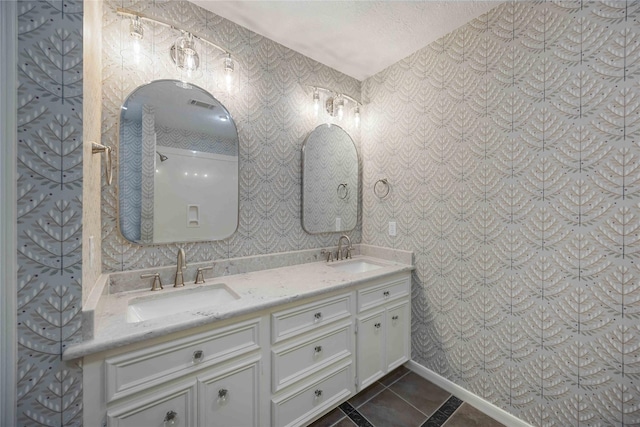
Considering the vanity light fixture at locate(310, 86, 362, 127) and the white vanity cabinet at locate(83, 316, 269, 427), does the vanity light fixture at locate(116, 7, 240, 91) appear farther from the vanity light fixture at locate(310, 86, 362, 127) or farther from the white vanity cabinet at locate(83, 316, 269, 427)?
the white vanity cabinet at locate(83, 316, 269, 427)

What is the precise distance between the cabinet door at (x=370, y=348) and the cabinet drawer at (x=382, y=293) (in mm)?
76

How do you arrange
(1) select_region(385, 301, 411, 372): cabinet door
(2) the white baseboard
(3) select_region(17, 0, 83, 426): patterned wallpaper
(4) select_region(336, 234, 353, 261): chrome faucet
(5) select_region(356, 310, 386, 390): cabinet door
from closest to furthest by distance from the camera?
(3) select_region(17, 0, 83, 426): patterned wallpaper → (2) the white baseboard → (5) select_region(356, 310, 386, 390): cabinet door → (1) select_region(385, 301, 411, 372): cabinet door → (4) select_region(336, 234, 353, 261): chrome faucet

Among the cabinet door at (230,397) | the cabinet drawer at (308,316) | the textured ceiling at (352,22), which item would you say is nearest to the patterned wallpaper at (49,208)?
the cabinet door at (230,397)

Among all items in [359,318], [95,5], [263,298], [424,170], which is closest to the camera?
[95,5]

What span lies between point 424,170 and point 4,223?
216 cm

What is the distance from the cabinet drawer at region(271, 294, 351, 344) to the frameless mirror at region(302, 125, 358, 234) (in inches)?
28.3

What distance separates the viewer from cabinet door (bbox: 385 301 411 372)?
187 cm

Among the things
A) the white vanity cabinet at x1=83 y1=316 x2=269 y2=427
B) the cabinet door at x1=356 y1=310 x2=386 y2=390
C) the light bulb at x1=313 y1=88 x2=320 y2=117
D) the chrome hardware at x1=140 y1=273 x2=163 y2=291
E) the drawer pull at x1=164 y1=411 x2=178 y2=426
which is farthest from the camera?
the light bulb at x1=313 y1=88 x2=320 y2=117

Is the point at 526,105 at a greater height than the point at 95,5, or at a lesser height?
lesser

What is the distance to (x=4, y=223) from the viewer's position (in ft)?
2.44

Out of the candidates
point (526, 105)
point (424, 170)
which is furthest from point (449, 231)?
point (526, 105)

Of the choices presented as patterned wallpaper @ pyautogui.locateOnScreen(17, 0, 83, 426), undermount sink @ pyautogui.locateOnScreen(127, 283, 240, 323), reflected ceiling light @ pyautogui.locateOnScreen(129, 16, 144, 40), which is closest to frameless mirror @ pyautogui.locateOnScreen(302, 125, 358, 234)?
undermount sink @ pyautogui.locateOnScreen(127, 283, 240, 323)

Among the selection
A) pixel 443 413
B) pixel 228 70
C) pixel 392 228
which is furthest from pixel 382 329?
pixel 228 70

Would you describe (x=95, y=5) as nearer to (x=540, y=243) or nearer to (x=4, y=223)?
(x=4, y=223)
